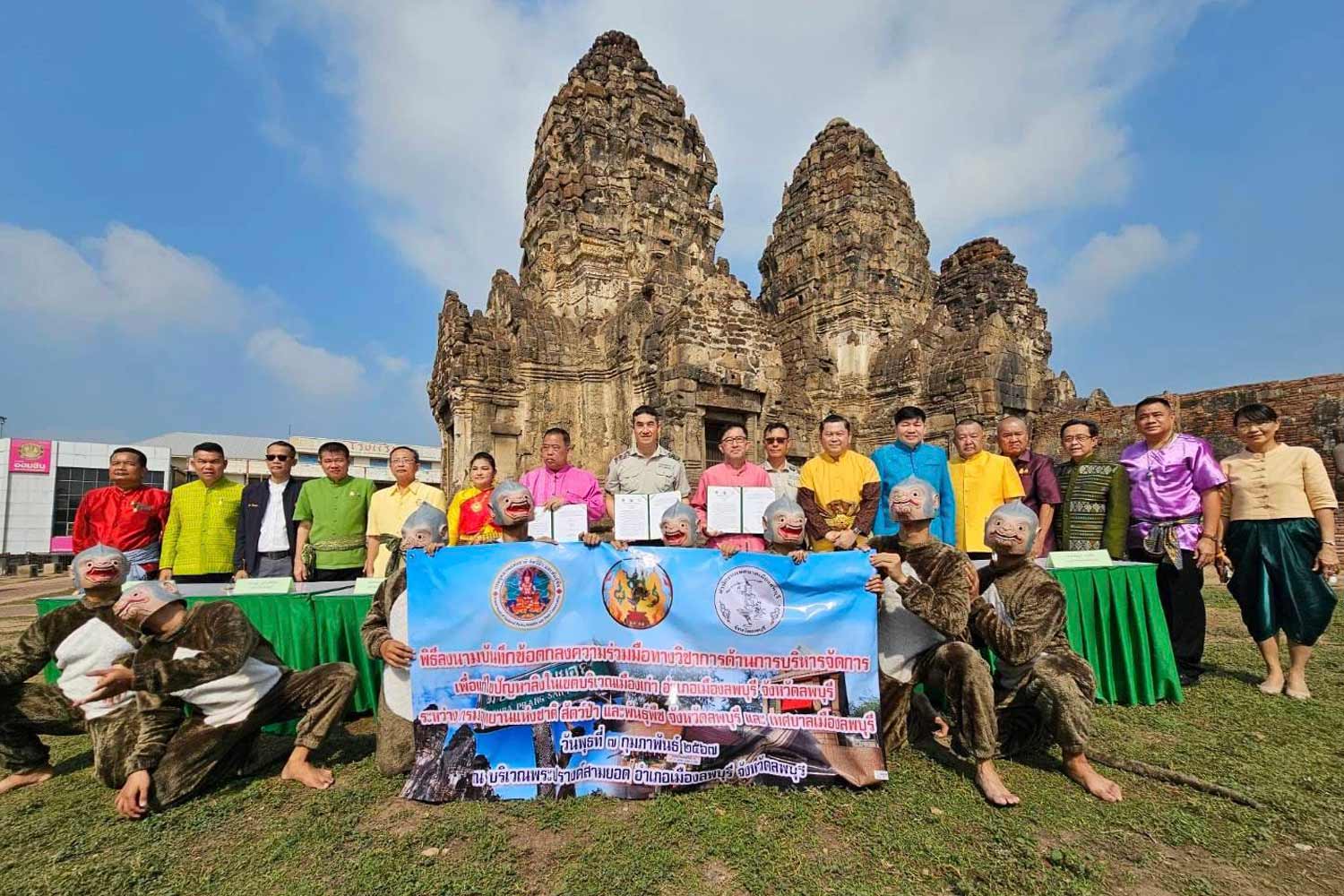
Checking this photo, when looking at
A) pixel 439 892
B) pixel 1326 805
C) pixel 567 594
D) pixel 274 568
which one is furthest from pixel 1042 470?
pixel 274 568

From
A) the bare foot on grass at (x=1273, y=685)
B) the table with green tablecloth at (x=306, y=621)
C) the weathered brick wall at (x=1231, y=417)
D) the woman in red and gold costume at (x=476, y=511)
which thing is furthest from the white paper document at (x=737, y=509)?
the weathered brick wall at (x=1231, y=417)

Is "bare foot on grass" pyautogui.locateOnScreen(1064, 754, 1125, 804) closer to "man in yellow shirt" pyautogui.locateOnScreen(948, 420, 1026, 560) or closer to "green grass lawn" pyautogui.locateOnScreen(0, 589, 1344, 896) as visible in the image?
"green grass lawn" pyautogui.locateOnScreen(0, 589, 1344, 896)

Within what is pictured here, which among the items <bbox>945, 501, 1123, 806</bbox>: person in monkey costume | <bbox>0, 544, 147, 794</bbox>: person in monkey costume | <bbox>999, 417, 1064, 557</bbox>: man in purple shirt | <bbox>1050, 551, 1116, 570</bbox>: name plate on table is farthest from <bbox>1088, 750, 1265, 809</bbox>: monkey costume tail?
<bbox>0, 544, 147, 794</bbox>: person in monkey costume

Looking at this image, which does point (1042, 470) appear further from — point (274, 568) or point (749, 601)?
point (274, 568)

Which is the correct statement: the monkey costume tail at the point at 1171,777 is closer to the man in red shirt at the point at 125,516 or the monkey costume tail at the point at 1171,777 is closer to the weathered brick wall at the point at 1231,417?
the man in red shirt at the point at 125,516

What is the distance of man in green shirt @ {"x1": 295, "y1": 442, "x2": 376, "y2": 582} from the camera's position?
16.5 feet

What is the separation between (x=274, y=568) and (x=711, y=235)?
1244 centimetres

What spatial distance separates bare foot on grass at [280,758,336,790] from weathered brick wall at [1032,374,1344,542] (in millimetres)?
12807

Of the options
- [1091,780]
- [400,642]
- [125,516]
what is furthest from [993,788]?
[125,516]

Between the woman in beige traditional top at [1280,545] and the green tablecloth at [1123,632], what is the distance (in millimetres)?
883

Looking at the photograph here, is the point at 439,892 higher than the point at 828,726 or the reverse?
the reverse

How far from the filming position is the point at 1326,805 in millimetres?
2836

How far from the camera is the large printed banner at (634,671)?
302 cm

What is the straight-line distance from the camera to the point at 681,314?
1042 cm
